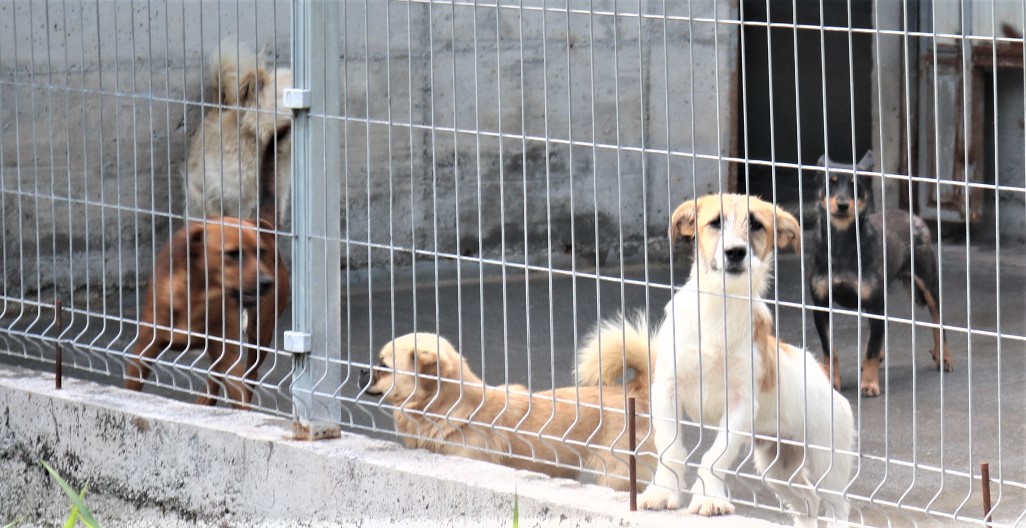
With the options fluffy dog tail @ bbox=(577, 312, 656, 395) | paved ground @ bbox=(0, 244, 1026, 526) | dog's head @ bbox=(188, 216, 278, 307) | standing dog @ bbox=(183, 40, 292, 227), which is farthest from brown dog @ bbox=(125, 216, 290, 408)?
standing dog @ bbox=(183, 40, 292, 227)

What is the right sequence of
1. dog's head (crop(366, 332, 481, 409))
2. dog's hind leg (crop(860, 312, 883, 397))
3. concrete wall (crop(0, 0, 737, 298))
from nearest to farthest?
1. dog's head (crop(366, 332, 481, 409))
2. dog's hind leg (crop(860, 312, 883, 397))
3. concrete wall (crop(0, 0, 737, 298))

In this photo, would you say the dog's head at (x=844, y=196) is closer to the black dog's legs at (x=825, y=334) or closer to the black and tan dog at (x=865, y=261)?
the black and tan dog at (x=865, y=261)

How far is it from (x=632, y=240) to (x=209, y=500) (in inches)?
212

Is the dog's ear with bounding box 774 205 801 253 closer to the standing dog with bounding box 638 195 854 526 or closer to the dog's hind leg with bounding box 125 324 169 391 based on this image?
the standing dog with bounding box 638 195 854 526

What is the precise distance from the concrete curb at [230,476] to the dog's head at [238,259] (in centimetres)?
55

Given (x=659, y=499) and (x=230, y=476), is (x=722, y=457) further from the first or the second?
(x=230, y=476)

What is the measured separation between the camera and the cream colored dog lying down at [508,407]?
4199mm

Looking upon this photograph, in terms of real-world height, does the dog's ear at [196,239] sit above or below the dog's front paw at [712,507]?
above

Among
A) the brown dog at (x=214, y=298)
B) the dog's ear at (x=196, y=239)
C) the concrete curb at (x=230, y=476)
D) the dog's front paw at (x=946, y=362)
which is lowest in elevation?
the dog's front paw at (x=946, y=362)

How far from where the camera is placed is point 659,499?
11.8ft

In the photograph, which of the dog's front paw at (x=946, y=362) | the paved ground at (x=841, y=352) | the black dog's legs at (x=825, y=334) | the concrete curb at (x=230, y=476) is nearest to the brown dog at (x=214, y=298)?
the paved ground at (x=841, y=352)

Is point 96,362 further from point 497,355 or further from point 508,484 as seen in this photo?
point 508,484

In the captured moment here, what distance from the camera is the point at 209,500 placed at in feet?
14.1

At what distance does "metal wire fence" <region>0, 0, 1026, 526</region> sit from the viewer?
4062 mm
